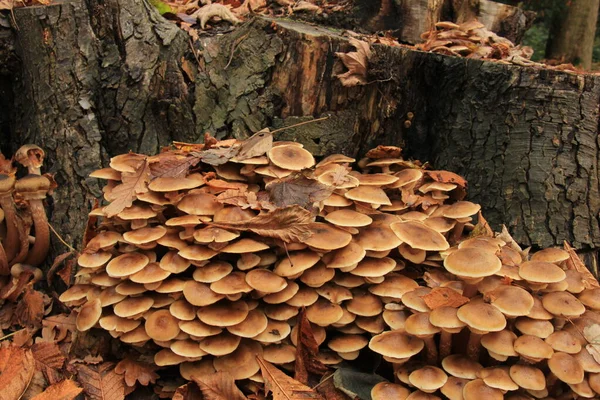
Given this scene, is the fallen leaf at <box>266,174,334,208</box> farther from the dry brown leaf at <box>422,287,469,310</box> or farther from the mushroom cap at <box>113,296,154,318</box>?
the mushroom cap at <box>113,296,154,318</box>

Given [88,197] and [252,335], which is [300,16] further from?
[252,335]

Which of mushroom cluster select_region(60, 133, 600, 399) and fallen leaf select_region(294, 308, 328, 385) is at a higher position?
mushroom cluster select_region(60, 133, 600, 399)

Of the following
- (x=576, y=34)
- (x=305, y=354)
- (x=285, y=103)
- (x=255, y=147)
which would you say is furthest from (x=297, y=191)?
(x=576, y=34)

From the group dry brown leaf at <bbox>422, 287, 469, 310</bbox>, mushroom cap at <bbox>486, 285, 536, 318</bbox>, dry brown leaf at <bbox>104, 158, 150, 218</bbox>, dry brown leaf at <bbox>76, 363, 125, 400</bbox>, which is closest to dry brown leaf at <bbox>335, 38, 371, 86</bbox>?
dry brown leaf at <bbox>104, 158, 150, 218</bbox>

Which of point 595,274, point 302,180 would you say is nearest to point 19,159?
point 302,180

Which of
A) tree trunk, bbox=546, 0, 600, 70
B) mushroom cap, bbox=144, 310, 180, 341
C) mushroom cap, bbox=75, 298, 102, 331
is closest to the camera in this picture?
mushroom cap, bbox=144, 310, 180, 341

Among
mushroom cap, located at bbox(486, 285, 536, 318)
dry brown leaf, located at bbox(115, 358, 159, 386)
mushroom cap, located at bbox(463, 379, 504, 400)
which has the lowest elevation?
dry brown leaf, located at bbox(115, 358, 159, 386)

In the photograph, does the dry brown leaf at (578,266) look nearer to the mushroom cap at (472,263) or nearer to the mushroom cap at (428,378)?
the mushroom cap at (472,263)
